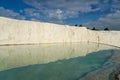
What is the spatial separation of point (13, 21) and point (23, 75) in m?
18.5

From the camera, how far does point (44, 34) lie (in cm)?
3088

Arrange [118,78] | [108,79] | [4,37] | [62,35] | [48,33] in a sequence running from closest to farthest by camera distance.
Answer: [118,78] < [108,79] < [4,37] < [48,33] < [62,35]

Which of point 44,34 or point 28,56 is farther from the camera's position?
point 44,34

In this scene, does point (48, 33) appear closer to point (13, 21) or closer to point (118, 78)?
point (13, 21)

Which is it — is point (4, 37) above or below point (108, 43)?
above

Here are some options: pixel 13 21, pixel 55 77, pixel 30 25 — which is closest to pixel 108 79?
pixel 55 77

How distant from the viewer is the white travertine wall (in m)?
24.2

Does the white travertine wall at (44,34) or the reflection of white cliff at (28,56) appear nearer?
the reflection of white cliff at (28,56)

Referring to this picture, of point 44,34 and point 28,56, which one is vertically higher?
point 44,34

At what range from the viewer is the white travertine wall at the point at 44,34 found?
24172 mm

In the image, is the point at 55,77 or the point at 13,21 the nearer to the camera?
the point at 55,77

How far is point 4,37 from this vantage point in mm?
23125

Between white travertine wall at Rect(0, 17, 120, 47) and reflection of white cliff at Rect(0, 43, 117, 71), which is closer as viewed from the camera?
reflection of white cliff at Rect(0, 43, 117, 71)

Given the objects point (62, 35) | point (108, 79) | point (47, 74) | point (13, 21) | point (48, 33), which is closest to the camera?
point (108, 79)
